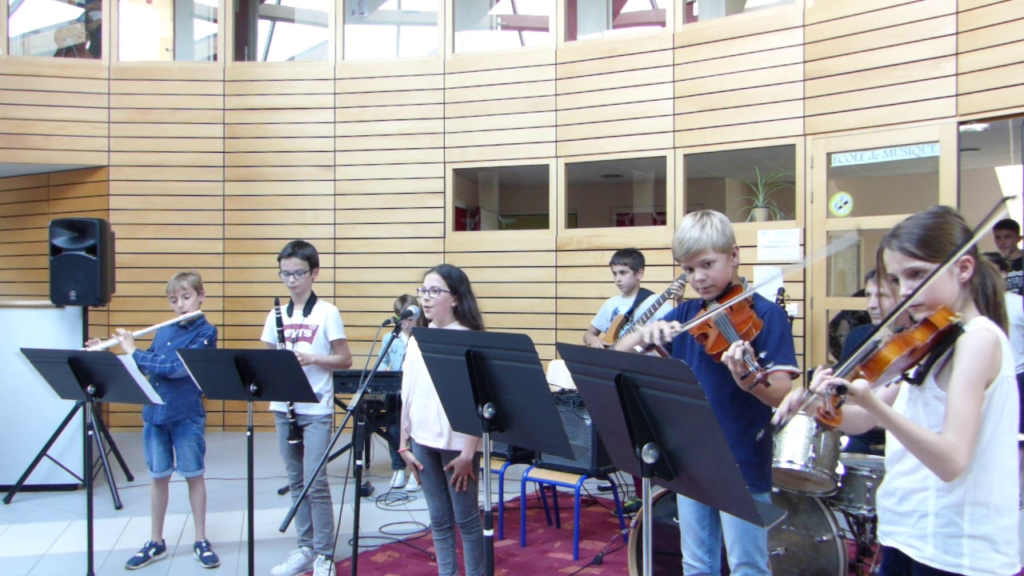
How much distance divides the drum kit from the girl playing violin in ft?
5.04

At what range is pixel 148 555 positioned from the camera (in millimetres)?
4043

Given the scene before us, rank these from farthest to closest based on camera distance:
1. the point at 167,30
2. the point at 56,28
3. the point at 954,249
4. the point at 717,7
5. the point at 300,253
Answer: the point at 167,30
the point at 56,28
the point at 717,7
the point at 300,253
the point at 954,249

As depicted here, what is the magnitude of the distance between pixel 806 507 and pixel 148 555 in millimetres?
3510

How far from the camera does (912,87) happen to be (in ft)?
18.4

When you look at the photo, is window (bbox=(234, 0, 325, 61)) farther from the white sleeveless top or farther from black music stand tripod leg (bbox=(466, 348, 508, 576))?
the white sleeveless top

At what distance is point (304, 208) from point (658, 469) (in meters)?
6.76

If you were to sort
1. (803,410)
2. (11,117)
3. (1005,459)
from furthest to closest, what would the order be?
(11,117) → (803,410) → (1005,459)

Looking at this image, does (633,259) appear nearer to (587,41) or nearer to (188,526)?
(587,41)

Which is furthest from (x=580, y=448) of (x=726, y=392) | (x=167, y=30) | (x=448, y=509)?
(x=167, y=30)

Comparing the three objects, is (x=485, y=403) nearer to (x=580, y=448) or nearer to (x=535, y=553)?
(x=580, y=448)

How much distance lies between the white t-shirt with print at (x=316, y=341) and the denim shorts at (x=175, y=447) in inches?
25.1

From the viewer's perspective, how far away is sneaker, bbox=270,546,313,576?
3.76 meters

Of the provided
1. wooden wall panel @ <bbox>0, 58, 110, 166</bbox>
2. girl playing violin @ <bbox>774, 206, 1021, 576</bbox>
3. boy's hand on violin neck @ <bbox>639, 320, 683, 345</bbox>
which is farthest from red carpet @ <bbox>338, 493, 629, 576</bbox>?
wooden wall panel @ <bbox>0, 58, 110, 166</bbox>

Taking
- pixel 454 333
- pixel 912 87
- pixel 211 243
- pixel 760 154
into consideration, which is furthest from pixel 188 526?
pixel 912 87
